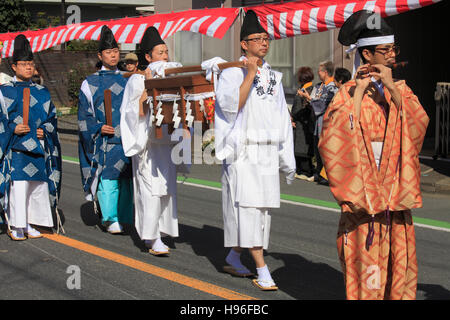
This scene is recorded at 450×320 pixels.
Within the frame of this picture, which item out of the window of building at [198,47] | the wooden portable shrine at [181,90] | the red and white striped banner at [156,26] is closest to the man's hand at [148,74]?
the wooden portable shrine at [181,90]

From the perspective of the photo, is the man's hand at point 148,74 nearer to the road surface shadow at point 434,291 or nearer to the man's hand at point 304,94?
the road surface shadow at point 434,291

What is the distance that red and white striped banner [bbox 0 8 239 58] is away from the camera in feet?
47.2

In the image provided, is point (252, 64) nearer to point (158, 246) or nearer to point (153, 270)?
point (153, 270)

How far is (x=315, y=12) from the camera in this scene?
1277cm

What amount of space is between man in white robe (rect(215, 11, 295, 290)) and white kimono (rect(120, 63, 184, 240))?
1.15 m

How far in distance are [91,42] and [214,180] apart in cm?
2310

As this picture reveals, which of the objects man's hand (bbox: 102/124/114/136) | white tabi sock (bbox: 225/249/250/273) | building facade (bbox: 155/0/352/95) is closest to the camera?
white tabi sock (bbox: 225/249/250/273)

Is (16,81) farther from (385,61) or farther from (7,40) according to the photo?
(7,40)

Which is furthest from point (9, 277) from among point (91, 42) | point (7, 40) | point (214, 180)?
point (91, 42)

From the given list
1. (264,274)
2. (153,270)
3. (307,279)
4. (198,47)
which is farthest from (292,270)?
(198,47)

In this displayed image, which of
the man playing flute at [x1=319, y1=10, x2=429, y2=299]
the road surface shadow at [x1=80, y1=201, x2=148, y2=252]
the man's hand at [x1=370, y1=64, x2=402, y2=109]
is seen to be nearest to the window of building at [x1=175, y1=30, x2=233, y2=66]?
the road surface shadow at [x1=80, y1=201, x2=148, y2=252]

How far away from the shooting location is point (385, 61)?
15.6ft

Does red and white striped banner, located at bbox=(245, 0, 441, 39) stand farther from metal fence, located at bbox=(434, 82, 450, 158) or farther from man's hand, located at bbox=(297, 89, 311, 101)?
metal fence, located at bbox=(434, 82, 450, 158)

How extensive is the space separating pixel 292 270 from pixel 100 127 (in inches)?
116
